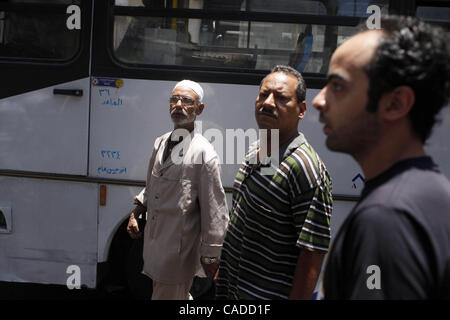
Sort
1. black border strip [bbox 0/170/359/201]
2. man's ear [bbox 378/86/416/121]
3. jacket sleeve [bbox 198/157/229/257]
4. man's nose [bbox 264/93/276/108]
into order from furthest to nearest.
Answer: black border strip [bbox 0/170/359/201]
jacket sleeve [bbox 198/157/229/257]
man's nose [bbox 264/93/276/108]
man's ear [bbox 378/86/416/121]

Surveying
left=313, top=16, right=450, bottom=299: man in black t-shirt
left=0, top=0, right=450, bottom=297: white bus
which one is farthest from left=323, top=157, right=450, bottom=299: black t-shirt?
left=0, top=0, right=450, bottom=297: white bus

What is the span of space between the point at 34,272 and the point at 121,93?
61.4 inches

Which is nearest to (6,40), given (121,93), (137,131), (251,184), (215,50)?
(121,93)

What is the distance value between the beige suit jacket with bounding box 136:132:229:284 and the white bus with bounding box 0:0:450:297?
0.77 m

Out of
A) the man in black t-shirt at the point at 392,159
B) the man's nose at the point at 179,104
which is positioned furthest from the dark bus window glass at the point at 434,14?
the man in black t-shirt at the point at 392,159

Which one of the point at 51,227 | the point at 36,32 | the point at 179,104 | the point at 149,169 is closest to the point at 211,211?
the point at 149,169

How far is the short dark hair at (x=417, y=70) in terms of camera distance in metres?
1.08

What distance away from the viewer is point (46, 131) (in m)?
3.68

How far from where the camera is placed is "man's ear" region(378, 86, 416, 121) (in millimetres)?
1079

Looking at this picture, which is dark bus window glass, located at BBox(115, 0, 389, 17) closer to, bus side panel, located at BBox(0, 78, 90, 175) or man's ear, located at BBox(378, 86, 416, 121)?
bus side panel, located at BBox(0, 78, 90, 175)

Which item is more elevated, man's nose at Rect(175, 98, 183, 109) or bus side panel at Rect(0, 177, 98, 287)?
man's nose at Rect(175, 98, 183, 109)

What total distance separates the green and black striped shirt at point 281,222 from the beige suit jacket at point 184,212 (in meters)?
0.73

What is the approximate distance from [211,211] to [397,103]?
1762mm
